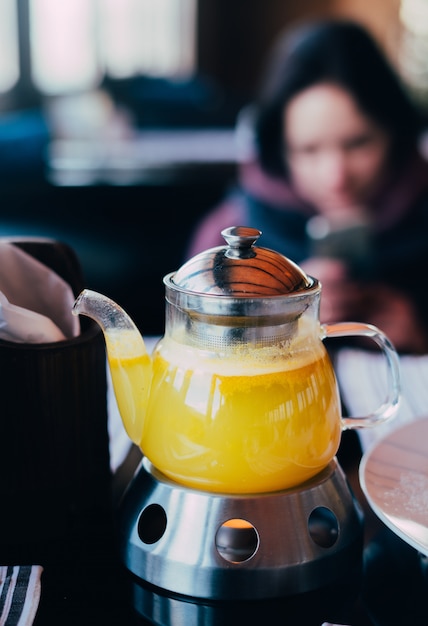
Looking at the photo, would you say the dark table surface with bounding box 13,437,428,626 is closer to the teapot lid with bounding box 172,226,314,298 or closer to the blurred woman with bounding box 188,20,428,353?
the teapot lid with bounding box 172,226,314,298

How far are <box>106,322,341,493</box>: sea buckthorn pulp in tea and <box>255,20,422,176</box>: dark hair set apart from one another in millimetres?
1349

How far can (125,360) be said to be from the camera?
57 cm

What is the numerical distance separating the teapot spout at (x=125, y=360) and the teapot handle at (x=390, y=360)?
143 mm

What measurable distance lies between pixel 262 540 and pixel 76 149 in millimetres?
2904

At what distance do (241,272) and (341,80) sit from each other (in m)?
1.40

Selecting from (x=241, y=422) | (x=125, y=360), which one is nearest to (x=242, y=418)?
(x=241, y=422)

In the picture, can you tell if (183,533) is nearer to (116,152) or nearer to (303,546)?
(303,546)

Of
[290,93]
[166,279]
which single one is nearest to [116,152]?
[290,93]

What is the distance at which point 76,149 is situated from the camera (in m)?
3.23

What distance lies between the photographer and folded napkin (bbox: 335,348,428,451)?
829 mm

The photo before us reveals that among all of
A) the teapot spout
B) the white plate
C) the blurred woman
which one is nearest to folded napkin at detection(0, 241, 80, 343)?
the teapot spout

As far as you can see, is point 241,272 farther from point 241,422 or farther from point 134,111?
point 134,111

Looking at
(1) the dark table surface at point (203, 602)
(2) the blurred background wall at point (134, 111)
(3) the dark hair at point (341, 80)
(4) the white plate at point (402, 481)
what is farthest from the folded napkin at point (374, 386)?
(2) the blurred background wall at point (134, 111)

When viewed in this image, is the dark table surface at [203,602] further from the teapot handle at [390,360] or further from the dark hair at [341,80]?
the dark hair at [341,80]
